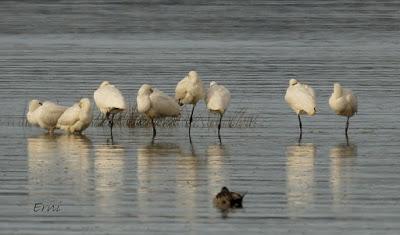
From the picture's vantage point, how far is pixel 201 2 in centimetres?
7519

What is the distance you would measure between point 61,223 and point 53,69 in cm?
2200

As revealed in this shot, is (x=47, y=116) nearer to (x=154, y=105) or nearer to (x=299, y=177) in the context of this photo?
(x=154, y=105)

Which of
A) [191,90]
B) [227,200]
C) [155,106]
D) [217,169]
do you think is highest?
[191,90]

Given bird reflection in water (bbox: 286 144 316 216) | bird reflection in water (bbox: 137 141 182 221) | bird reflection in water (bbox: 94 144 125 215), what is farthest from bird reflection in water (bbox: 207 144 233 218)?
bird reflection in water (bbox: 94 144 125 215)

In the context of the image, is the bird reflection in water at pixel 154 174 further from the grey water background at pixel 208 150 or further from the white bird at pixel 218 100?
the white bird at pixel 218 100

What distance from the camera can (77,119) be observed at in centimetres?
2153

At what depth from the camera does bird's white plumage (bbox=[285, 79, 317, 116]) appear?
22.4 meters

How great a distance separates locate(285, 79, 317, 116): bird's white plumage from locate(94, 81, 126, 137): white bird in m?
2.70

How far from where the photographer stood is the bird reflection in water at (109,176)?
591 inches

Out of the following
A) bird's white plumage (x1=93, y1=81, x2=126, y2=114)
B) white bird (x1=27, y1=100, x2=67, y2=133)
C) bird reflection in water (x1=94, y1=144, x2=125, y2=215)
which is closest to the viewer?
bird reflection in water (x1=94, y1=144, x2=125, y2=215)

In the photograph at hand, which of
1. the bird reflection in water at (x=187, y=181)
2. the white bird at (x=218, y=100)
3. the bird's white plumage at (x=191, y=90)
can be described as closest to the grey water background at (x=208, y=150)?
the bird reflection in water at (x=187, y=181)

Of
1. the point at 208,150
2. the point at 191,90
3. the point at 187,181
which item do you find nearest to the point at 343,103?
the point at 191,90

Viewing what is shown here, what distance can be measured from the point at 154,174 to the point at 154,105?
4.94 m

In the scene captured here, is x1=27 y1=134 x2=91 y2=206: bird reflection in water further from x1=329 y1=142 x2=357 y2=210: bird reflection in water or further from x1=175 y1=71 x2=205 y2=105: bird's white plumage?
x1=329 y1=142 x2=357 y2=210: bird reflection in water
